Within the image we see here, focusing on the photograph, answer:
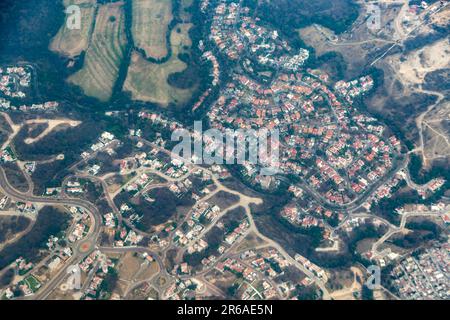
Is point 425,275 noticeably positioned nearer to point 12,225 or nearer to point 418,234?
point 418,234

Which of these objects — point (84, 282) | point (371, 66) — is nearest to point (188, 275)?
point (84, 282)

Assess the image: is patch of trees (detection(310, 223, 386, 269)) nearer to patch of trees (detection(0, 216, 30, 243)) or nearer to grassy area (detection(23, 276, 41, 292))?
grassy area (detection(23, 276, 41, 292))

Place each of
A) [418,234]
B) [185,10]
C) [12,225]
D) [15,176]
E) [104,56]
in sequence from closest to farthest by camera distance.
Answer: [12,225] → [418,234] → [15,176] → [104,56] → [185,10]

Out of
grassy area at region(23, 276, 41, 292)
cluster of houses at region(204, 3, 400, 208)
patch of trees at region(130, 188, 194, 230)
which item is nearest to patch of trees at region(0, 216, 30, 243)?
grassy area at region(23, 276, 41, 292)

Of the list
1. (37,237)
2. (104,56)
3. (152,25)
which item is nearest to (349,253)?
(37,237)

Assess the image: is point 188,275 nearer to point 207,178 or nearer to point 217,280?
point 217,280

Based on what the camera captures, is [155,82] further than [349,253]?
Yes

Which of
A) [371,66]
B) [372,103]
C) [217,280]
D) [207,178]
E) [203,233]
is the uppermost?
[371,66]
